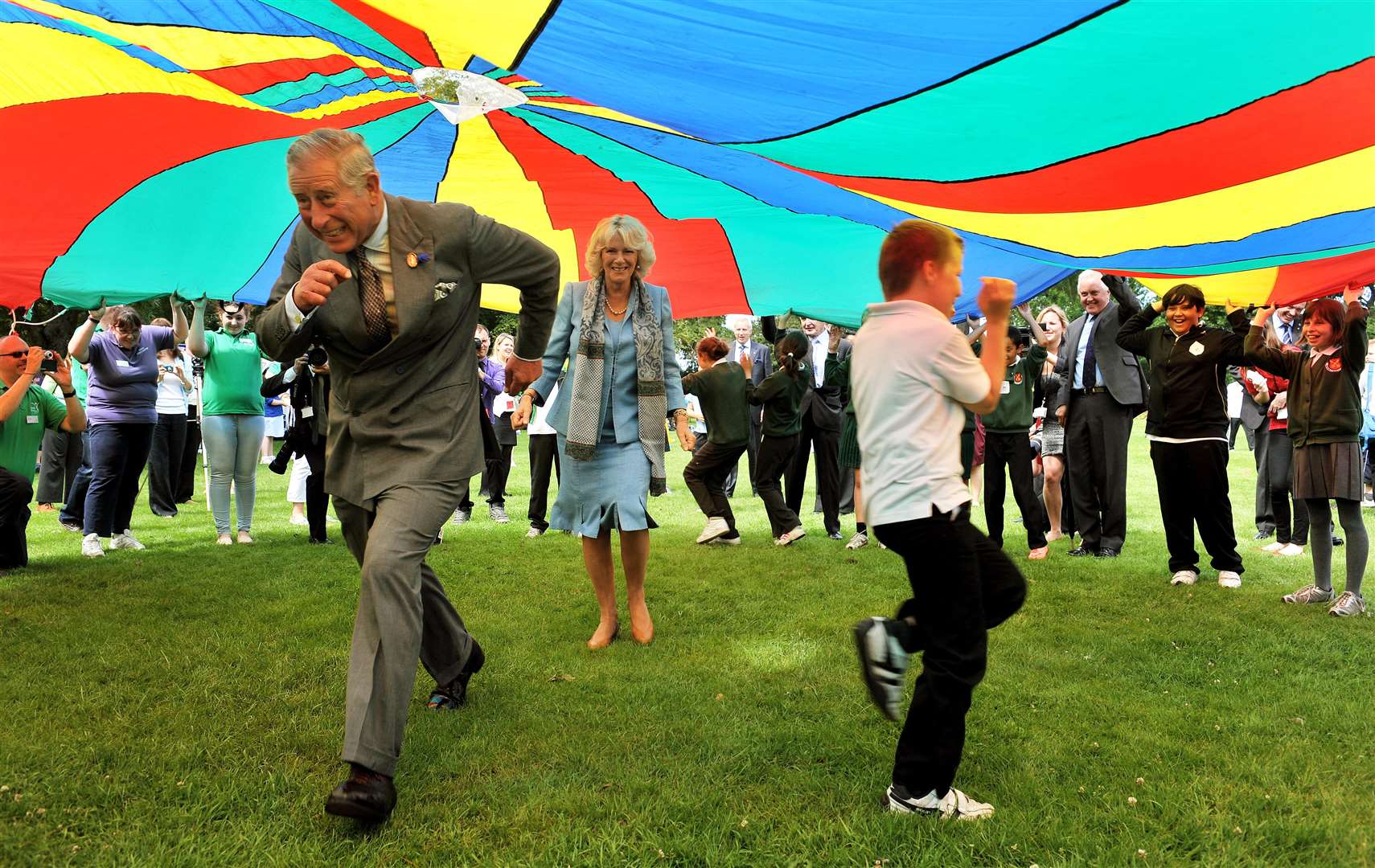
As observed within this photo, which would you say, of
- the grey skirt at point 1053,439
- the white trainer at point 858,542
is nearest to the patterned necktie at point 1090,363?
the grey skirt at point 1053,439

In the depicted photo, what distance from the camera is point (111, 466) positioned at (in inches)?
297

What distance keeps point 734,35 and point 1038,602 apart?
153 inches

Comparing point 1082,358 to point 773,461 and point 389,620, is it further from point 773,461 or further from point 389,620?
point 389,620

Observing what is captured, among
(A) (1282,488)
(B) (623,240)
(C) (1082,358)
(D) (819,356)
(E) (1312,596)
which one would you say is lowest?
(E) (1312,596)

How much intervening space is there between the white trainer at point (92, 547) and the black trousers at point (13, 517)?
0.36m

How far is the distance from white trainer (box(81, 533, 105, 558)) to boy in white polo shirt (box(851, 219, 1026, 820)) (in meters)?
6.67

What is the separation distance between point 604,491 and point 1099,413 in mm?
4612

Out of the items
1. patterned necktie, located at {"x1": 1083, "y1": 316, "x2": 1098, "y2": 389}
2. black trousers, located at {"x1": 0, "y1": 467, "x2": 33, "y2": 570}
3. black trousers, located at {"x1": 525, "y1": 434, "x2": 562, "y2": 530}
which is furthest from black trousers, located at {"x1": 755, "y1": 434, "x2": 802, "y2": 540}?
black trousers, located at {"x1": 0, "y1": 467, "x2": 33, "y2": 570}

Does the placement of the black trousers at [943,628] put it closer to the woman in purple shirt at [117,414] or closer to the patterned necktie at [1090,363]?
the patterned necktie at [1090,363]

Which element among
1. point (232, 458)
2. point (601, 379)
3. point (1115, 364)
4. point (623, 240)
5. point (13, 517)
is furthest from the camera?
point (232, 458)

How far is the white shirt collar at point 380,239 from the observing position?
118 inches

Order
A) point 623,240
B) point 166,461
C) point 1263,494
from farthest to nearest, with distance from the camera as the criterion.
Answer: point 166,461 < point 1263,494 < point 623,240

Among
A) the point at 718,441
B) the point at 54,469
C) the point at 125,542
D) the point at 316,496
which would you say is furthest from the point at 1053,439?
the point at 54,469

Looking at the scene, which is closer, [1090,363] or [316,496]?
[1090,363]
